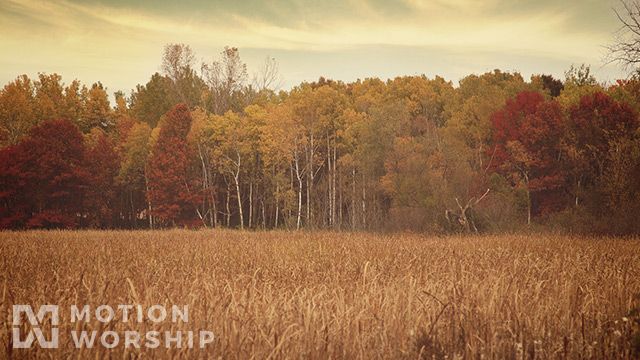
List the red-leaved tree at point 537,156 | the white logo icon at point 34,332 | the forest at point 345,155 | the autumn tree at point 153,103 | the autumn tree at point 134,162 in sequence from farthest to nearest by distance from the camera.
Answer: the autumn tree at point 153,103 → the autumn tree at point 134,162 → the red-leaved tree at point 537,156 → the forest at point 345,155 → the white logo icon at point 34,332

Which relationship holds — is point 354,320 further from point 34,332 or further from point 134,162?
point 134,162

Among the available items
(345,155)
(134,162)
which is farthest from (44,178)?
(345,155)

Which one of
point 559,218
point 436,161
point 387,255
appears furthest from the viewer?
point 436,161

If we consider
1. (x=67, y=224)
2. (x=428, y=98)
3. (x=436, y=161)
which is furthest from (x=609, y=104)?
(x=67, y=224)

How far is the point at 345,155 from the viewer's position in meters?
32.3

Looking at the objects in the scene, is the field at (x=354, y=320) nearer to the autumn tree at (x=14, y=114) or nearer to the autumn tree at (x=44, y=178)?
the autumn tree at (x=44, y=178)

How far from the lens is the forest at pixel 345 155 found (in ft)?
65.5

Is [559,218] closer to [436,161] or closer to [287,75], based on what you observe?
[436,161]

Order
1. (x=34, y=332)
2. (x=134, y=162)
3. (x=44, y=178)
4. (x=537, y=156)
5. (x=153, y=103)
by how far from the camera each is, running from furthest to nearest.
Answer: (x=153, y=103) < (x=134, y=162) < (x=537, y=156) < (x=44, y=178) < (x=34, y=332)

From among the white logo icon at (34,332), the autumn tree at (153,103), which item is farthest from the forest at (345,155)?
the white logo icon at (34,332)

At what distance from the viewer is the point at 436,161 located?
22578mm

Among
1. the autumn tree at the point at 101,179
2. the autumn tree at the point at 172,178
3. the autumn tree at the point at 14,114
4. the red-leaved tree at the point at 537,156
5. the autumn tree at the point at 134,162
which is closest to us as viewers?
the red-leaved tree at the point at 537,156

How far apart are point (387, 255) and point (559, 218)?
626 inches

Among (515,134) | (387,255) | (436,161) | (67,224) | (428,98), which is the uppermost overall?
(428,98)
